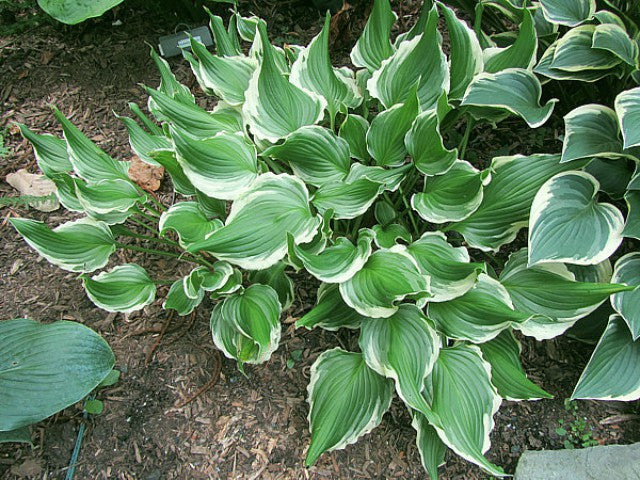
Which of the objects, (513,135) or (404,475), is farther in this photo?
(513,135)

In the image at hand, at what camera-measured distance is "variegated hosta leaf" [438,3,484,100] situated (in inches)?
71.6

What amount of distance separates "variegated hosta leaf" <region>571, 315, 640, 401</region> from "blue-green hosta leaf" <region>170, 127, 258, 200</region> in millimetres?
1295

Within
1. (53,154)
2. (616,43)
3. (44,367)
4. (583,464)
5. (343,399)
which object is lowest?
(583,464)

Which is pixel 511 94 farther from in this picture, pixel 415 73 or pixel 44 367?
pixel 44 367

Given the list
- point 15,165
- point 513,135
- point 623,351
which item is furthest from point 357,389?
point 15,165

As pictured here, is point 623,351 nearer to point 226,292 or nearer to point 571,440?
point 571,440

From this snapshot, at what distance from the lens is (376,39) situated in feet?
6.83

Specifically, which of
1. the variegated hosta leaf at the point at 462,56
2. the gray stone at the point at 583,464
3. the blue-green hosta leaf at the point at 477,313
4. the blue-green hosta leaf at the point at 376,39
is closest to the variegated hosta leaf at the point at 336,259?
A: the blue-green hosta leaf at the point at 477,313

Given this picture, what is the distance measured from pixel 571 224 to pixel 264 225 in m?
0.99

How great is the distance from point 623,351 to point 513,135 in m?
1.11

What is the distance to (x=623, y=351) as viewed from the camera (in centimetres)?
174

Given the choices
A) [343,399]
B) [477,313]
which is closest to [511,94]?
[477,313]

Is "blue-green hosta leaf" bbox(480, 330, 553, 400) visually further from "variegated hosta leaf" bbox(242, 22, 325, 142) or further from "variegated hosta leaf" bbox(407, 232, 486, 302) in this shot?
"variegated hosta leaf" bbox(242, 22, 325, 142)

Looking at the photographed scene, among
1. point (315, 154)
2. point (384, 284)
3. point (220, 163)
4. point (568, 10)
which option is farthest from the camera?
point (568, 10)
